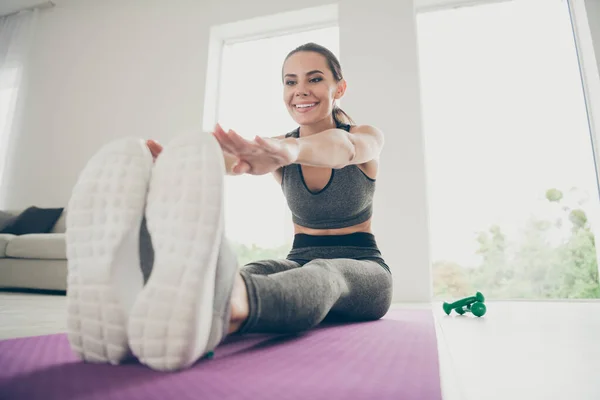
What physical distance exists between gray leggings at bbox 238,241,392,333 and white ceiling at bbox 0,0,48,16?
5159 millimetres

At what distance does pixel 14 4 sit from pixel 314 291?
556 cm

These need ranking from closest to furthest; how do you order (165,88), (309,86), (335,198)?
(335,198) → (309,86) → (165,88)

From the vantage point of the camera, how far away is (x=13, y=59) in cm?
446

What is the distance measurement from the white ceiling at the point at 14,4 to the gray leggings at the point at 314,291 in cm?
516

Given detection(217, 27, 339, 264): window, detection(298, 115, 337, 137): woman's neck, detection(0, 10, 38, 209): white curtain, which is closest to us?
detection(298, 115, 337, 137): woman's neck

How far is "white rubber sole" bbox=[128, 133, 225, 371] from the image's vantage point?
51 centimetres

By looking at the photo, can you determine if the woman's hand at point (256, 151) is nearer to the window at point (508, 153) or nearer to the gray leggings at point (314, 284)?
the gray leggings at point (314, 284)

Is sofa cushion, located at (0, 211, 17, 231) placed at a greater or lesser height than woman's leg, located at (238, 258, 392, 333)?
greater

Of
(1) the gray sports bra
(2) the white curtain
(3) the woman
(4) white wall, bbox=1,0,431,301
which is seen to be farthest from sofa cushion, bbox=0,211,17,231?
(3) the woman

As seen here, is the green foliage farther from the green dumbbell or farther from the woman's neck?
the woman's neck

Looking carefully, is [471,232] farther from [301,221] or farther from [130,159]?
[130,159]

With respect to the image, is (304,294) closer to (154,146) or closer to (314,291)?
(314,291)

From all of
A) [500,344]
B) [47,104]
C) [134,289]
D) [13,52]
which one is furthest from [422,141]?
[13,52]

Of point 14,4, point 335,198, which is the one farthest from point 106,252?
point 14,4
